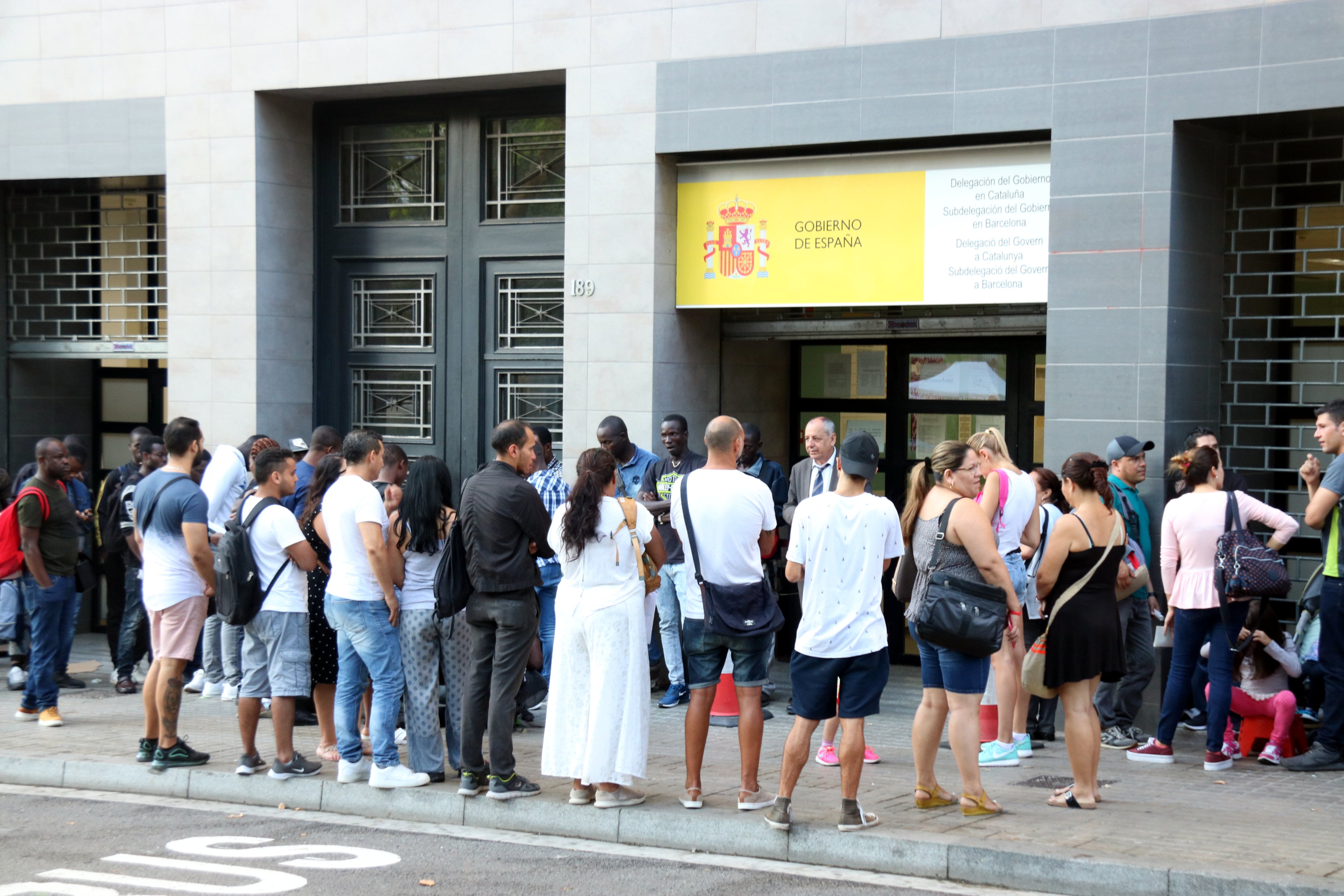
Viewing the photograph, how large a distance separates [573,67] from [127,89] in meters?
4.68

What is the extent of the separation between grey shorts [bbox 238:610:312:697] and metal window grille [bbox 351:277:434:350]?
548cm

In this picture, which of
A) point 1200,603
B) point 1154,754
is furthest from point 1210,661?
point 1154,754

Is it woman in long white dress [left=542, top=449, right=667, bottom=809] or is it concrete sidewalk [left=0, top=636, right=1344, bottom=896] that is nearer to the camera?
concrete sidewalk [left=0, top=636, right=1344, bottom=896]

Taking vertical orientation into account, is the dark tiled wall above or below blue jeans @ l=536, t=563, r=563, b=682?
above

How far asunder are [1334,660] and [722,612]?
400cm

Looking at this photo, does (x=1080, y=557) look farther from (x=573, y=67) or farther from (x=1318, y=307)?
(x=573, y=67)

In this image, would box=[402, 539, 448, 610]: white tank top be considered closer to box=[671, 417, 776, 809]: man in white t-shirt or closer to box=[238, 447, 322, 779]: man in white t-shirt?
box=[238, 447, 322, 779]: man in white t-shirt

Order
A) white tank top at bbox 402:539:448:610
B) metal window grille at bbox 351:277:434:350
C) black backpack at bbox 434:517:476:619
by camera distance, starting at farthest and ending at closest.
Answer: metal window grille at bbox 351:277:434:350 < white tank top at bbox 402:539:448:610 < black backpack at bbox 434:517:476:619

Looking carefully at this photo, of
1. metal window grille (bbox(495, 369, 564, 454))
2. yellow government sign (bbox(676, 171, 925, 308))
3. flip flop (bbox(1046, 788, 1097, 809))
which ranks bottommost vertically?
flip flop (bbox(1046, 788, 1097, 809))

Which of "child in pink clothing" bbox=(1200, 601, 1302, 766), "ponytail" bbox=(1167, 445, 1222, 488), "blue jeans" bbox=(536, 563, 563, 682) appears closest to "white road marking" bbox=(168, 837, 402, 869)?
"blue jeans" bbox=(536, 563, 563, 682)

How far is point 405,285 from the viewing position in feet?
44.6

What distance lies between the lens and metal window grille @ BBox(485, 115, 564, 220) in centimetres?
1288

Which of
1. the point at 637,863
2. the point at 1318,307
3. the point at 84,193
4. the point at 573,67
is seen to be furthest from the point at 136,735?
the point at 1318,307

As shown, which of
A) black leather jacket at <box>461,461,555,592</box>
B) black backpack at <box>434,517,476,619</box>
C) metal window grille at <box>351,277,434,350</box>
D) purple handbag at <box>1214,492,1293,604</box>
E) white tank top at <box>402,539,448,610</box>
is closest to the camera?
black leather jacket at <box>461,461,555,592</box>
